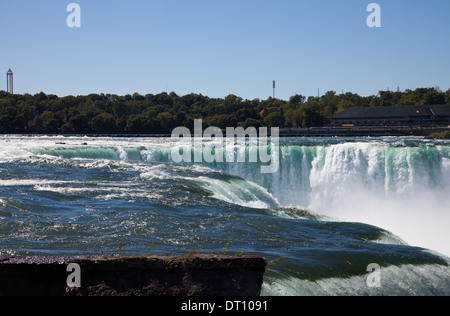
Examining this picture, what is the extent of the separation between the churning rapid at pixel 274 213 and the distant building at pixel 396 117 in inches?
2962

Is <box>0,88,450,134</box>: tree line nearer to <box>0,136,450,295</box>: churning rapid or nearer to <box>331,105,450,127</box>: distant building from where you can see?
<box>331,105,450,127</box>: distant building

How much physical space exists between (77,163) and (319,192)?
40.2 ft

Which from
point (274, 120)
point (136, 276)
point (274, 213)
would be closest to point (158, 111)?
point (274, 120)

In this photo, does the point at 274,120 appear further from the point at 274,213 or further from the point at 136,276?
the point at 136,276

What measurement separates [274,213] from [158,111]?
114928mm

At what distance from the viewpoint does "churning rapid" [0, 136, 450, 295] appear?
28.2ft

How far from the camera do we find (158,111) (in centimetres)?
12688

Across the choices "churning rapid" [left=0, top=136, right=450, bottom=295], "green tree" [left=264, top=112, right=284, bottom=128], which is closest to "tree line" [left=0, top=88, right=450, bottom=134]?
"green tree" [left=264, top=112, right=284, bottom=128]

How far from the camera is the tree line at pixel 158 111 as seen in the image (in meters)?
93.3

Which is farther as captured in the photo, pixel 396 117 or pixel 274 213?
pixel 396 117

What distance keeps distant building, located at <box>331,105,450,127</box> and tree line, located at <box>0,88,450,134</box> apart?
7573mm

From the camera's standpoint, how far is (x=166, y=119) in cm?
9819
